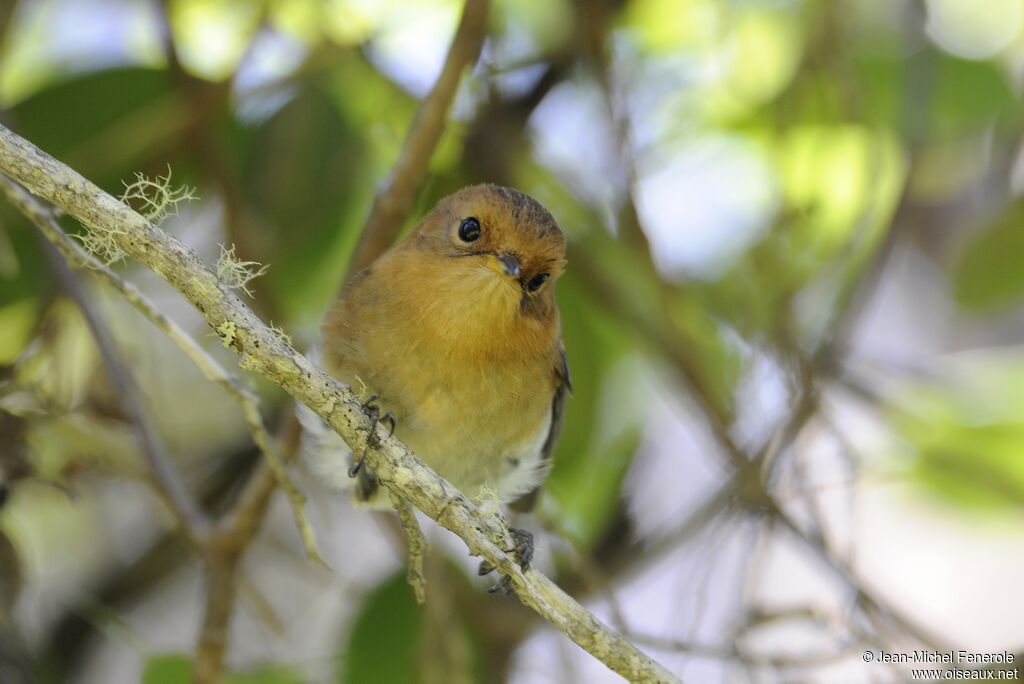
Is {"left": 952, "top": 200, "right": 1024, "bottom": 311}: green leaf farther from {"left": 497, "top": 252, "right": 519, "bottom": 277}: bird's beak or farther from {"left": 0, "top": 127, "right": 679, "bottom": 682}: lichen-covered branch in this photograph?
{"left": 0, "top": 127, "right": 679, "bottom": 682}: lichen-covered branch

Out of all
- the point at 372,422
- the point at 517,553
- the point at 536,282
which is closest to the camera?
the point at 372,422

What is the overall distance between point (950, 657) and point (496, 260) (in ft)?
4.53

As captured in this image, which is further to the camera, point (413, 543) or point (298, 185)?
point (298, 185)

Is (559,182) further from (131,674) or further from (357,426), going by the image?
(131,674)

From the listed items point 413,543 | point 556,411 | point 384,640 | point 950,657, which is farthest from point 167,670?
point 950,657

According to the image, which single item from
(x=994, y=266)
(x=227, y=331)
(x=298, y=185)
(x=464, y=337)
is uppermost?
(x=994, y=266)

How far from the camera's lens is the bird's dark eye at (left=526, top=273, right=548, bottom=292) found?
284 centimetres

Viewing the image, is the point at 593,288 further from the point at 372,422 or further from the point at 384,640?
the point at 372,422

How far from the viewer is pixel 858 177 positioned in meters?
3.56

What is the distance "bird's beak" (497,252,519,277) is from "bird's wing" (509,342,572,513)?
33 cm

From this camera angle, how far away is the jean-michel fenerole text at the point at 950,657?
2523 mm

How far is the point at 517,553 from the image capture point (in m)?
2.23

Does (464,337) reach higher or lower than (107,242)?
higher

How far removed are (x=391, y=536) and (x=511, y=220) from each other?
126 cm
